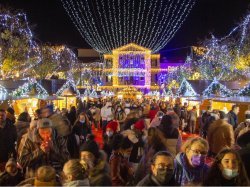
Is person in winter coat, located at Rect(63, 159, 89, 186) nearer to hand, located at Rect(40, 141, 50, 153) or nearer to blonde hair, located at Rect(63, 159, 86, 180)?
blonde hair, located at Rect(63, 159, 86, 180)

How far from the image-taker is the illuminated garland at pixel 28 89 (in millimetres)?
24811

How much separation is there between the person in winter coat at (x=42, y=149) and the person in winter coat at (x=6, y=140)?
1703 millimetres

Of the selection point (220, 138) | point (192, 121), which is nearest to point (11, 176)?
point (220, 138)

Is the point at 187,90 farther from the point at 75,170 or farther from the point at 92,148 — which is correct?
the point at 75,170

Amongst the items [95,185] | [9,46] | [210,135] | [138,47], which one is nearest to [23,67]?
[9,46]

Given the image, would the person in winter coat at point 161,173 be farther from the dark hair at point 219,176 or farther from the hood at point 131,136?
the hood at point 131,136

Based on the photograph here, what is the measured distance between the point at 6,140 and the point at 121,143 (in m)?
2.16

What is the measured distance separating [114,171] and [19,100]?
59.8 ft

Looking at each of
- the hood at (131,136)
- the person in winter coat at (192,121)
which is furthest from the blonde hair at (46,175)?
the person in winter coat at (192,121)

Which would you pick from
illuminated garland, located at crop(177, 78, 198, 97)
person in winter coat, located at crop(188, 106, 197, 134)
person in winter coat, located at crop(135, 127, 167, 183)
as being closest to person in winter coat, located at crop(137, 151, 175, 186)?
person in winter coat, located at crop(135, 127, 167, 183)

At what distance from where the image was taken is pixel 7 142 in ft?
24.7

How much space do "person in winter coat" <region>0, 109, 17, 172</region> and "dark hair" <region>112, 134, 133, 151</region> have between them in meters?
1.96

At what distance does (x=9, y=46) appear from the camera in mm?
30875

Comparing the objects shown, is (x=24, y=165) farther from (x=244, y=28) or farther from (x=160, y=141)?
(x=244, y=28)
